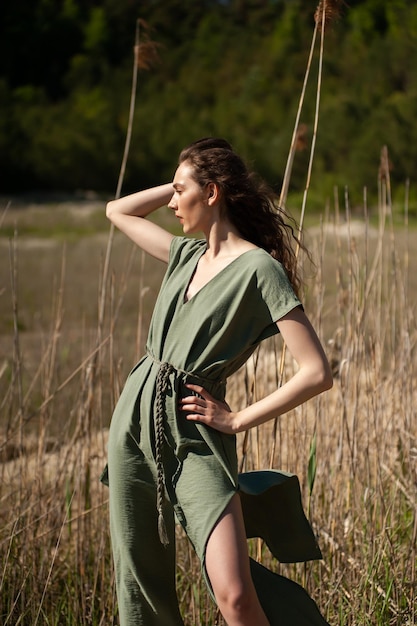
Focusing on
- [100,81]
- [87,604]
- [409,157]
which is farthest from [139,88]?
[87,604]

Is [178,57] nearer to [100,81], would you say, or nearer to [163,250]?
[100,81]

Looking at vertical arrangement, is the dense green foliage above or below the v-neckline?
above

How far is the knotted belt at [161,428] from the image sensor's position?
4.92 ft

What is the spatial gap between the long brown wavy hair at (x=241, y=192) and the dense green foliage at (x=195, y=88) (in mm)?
12580

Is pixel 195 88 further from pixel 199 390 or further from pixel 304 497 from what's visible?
pixel 199 390

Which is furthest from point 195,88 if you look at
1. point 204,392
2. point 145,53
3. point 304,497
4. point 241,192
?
→ point 204,392

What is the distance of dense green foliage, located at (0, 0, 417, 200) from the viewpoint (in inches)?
606

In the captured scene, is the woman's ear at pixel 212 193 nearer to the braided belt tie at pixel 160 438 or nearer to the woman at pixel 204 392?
the woman at pixel 204 392

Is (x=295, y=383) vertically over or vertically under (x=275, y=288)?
under

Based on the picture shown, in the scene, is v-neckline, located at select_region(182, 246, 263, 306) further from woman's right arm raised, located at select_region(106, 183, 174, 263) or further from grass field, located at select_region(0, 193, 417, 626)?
grass field, located at select_region(0, 193, 417, 626)

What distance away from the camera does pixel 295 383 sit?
142 centimetres

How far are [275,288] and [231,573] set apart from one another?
430 mm

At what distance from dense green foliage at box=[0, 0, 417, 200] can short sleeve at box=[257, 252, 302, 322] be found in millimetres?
12709

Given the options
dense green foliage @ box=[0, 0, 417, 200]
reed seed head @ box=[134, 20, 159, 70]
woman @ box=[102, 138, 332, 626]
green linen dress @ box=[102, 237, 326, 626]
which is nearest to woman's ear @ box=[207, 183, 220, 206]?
woman @ box=[102, 138, 332, 626]
